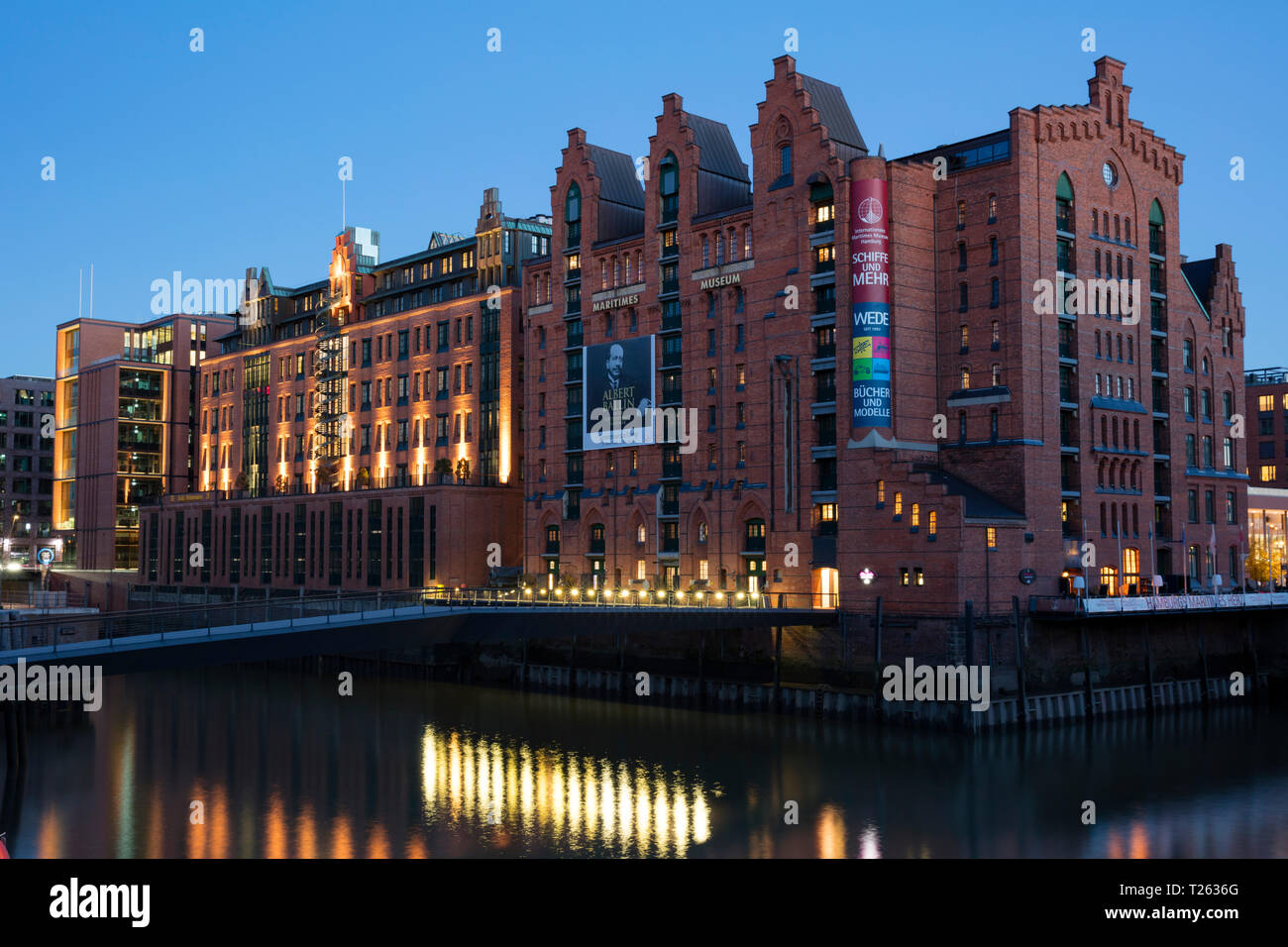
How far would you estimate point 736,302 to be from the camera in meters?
88.4

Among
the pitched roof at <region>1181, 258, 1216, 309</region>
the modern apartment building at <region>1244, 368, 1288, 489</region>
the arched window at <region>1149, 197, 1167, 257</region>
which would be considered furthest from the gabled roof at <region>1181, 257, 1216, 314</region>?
the modern apartment building at <region>1244, 368, 1288, 489</region>

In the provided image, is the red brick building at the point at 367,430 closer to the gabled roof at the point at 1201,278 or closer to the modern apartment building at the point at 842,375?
the modern apartment building at the point at 842,375

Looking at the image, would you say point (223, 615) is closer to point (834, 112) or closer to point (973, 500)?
point (973, 500)

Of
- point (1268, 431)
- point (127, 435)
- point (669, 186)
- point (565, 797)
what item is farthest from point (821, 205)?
point (127, 435)

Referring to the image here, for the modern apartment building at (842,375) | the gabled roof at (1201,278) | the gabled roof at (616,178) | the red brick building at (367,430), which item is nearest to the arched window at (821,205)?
the modern apartment building at (842,375)

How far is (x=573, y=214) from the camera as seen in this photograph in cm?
10275

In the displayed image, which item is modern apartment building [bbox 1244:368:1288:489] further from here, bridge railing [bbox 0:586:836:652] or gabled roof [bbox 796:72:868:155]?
bridge railing [bbox 0:586:836:652]

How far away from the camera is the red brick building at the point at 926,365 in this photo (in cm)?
7738

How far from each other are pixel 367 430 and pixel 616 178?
1523 inches

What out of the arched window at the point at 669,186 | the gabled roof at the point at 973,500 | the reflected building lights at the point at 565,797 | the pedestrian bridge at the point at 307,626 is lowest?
the reflected building lights at the point at 565,797

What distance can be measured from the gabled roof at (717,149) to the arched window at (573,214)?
481 inches

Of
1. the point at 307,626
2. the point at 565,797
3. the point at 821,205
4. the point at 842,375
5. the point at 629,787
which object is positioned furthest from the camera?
the point at 821,205
